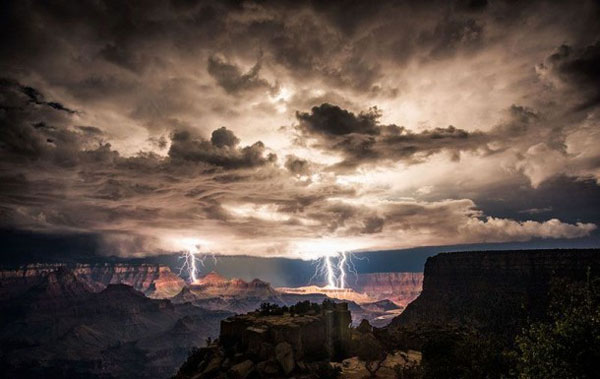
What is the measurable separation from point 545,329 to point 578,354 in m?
2.64

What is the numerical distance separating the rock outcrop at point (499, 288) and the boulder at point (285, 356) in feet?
217

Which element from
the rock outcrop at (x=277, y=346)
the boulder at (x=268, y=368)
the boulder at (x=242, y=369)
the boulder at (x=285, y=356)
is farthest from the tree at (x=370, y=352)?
the boulder at (x=242, y=369)

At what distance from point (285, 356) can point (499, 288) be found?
14092cm

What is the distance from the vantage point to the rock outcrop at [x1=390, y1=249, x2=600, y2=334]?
437 ft

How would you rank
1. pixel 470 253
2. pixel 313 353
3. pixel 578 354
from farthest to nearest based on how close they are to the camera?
1. pixel 470 253
2. pixel 313 353
3. pixel 578 354

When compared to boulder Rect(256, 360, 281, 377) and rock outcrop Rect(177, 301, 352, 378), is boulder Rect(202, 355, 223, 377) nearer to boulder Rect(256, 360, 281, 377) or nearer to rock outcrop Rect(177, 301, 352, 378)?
rock outcrop Rect(177, 301, 352, 378)

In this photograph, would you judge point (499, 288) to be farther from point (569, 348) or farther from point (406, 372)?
point (569, 348)

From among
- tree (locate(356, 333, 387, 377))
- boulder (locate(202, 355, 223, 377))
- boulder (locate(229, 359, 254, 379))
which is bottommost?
tree (locate(356, 333, 387, 377))

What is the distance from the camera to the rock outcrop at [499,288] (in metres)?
133

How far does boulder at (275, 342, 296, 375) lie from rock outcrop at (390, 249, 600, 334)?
66106 millimetres

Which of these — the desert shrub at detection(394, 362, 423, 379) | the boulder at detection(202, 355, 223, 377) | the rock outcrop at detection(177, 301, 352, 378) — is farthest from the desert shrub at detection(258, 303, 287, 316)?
the desert shrub at detection(394, 362, 423, 379)

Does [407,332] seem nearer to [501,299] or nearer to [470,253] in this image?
[501,299]

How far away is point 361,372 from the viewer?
61.4 meters

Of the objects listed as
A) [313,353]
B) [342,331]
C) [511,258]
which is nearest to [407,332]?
[342,331]
